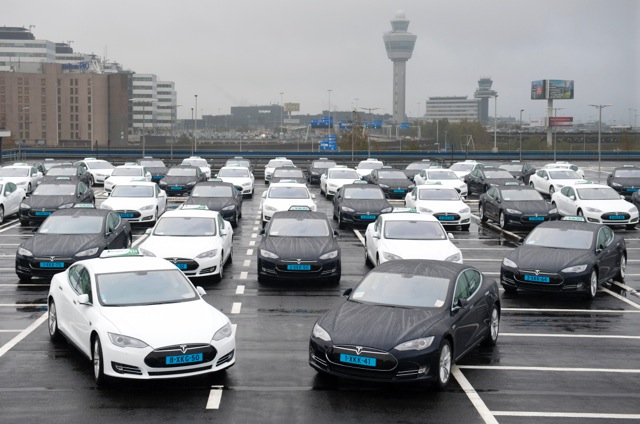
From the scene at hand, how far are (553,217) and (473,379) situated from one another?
60.6ft

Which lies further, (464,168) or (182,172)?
(464,168)

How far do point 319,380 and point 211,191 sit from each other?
19363 millimetres

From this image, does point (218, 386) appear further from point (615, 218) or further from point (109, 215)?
point (615, 218)

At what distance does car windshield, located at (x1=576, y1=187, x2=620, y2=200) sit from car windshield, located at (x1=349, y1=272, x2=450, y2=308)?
65.7 ft

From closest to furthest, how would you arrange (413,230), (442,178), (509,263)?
(509,263), (413,230), (442,178)

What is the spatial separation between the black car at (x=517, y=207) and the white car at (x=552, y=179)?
1074cm

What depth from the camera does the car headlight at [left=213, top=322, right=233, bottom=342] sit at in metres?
11.1

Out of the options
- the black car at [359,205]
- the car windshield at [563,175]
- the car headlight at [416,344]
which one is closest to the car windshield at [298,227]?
the black car at [359,205]

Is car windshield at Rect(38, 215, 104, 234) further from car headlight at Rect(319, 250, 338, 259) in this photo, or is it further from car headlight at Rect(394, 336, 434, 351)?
car headlight at Rect(394, 336, 434, 351)

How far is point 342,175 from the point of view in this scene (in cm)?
4144

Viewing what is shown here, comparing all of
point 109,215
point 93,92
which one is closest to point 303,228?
point 109,215

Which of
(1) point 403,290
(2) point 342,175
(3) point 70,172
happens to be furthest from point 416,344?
(3) point 70,172

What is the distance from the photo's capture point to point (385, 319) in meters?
11.5

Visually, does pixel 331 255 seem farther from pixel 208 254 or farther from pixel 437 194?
pixel 437 194
